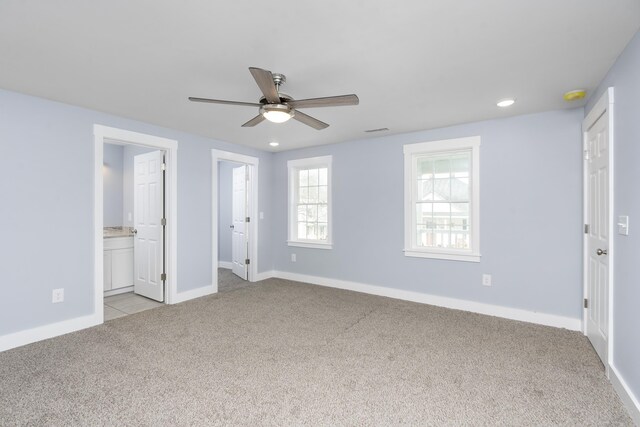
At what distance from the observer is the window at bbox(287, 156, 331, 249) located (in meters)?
5.37

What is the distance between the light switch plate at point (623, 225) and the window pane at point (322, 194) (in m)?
3.79

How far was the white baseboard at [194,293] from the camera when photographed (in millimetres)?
4375

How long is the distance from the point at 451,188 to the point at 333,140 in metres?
1.87

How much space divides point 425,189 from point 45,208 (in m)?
4.36

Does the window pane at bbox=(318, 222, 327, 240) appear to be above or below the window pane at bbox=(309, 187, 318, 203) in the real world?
below

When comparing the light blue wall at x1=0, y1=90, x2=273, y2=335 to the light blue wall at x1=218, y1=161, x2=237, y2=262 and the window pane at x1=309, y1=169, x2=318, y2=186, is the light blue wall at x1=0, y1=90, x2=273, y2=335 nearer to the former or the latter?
the window pane at x1=309, y1=169, x2=318, y2=186

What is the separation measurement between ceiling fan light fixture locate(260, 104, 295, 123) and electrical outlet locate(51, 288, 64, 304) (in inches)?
109

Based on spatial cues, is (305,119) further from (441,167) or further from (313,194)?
(313,194)

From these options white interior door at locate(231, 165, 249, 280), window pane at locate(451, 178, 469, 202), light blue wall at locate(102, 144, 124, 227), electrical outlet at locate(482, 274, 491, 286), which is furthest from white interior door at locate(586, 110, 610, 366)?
light blue wall at locate(102, 144, 124, 227)

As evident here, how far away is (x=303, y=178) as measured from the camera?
575 centimetres

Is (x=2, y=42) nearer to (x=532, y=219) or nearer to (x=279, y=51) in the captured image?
(x=279, y=51)

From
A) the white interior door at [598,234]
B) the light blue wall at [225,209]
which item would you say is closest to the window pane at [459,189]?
the white interior door at [598,234]

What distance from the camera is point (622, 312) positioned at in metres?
2.20

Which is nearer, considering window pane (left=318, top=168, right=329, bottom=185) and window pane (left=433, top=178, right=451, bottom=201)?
window pane (left=433, top=178, right=451, bottom=201)
